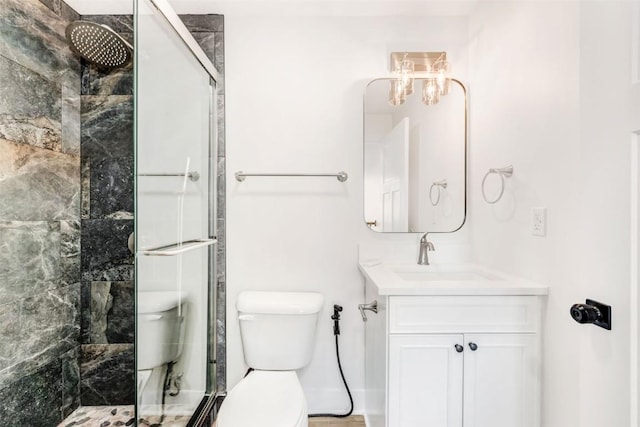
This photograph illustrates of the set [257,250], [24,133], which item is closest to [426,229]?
[257,250]

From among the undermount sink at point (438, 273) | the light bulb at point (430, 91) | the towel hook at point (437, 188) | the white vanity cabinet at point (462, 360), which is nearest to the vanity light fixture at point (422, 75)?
the light bulb at point (430, 91)

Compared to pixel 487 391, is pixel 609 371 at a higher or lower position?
higher

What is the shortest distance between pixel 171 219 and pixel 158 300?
12.6 inches

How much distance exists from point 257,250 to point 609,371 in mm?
1537

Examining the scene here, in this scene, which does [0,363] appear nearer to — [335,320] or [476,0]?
[335,320]

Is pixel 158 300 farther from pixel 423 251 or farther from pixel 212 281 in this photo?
pixel 423 251

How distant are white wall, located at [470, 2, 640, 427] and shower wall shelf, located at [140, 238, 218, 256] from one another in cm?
132

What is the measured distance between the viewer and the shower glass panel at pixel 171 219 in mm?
1172

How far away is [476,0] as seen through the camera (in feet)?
5.87

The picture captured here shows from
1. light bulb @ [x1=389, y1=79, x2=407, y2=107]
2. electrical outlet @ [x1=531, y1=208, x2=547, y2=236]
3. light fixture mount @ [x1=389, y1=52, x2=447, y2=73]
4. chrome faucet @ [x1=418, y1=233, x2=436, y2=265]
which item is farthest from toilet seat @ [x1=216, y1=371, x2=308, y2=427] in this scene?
light fixture mount @ [x1=389, y1=52, x2=447, y2=73]

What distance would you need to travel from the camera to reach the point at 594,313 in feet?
2.64

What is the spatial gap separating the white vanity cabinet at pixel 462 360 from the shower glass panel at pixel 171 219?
0.88m

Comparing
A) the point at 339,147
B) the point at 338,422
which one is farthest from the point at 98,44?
the point at 338,422

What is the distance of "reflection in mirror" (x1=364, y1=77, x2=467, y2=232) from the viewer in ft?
6.15
